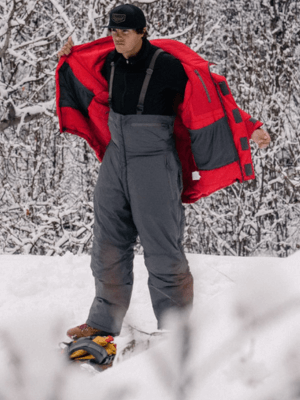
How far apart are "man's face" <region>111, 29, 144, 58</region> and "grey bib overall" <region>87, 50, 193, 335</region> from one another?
0.11 meters

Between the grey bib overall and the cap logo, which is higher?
the cap logo

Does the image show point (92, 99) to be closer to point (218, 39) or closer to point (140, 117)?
point (140, 117)

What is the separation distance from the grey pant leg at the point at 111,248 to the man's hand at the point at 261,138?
2.24 ft

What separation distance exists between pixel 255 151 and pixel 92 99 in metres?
4.19

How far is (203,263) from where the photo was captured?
3441mm

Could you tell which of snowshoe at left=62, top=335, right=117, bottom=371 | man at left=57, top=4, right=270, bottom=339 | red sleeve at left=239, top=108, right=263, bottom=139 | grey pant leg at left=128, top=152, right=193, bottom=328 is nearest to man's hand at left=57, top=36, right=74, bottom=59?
man at left=57, top=4, right=270, bottom=339

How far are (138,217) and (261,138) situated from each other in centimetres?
70

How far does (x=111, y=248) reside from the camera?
2221 mm

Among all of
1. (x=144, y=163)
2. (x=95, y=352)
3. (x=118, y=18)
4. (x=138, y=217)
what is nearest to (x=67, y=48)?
(x=118, y=18)

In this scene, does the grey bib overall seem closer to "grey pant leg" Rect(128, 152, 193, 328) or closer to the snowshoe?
"grey pant leg" Rect(128, 152, 193, 328)

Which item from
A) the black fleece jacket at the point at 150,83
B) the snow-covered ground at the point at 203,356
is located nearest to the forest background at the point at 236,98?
the black fleece jacket at the point at 150,83

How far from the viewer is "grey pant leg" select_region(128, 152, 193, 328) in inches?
82.1

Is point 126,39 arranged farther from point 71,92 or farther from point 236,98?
point 236,98

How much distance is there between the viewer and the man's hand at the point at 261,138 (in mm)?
2021
